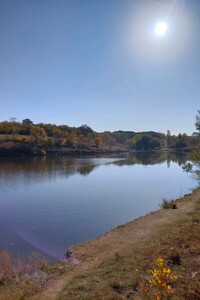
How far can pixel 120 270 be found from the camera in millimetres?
9930

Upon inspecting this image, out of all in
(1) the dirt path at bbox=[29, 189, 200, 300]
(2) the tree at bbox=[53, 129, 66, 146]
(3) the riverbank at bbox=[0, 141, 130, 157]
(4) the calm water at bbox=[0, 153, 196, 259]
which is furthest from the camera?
(2) the tree at bbox=[53, 129, 66, 146]

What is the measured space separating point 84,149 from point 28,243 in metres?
122

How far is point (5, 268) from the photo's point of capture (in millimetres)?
11344

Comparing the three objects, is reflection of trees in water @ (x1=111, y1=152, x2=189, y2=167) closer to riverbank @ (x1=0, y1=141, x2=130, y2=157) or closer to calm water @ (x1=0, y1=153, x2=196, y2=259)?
riverbank @ (x1=0, y1=141, x2=130, y2=157)

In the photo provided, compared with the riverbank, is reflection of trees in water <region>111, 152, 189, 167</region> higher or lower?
lower

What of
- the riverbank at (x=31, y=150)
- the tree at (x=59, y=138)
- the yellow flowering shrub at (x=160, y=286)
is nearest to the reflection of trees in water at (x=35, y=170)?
the riverbank at (x=31, y=150)

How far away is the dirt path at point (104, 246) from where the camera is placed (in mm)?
9711

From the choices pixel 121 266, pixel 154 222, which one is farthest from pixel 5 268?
pixel 154 222

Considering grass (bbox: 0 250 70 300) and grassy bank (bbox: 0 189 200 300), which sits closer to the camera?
grassy bank (bbox: 0 189 200 300)

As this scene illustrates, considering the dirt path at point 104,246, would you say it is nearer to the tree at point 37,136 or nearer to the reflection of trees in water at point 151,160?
the reflection of trees in water at point 151,160

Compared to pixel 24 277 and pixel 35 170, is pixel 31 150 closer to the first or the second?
pixel 35 170

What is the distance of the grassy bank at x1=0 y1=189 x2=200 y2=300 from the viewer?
823 centimetres

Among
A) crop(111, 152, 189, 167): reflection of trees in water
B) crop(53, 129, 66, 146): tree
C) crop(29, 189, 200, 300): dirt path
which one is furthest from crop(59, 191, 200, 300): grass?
crop(53, 129, 66, 146): tree

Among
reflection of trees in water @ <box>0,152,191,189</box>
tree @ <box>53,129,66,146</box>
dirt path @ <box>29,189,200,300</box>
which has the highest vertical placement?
tree @ <box>53,129,66,146</box>
